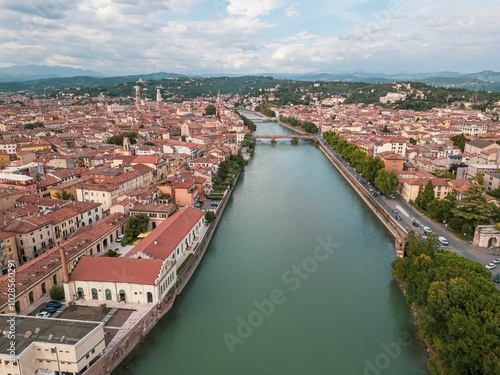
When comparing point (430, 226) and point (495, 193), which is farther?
point (495, 193)

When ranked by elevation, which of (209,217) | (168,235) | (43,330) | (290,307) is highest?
(168,235)

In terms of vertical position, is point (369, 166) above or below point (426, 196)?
above

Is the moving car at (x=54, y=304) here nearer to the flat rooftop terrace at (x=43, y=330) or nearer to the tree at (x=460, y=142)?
the flat rooftop terrace at (x=43, y=330)

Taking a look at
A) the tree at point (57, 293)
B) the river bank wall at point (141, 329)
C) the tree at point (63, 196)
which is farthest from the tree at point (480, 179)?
the tree at point (63, 196)

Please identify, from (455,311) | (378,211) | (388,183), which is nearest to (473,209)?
(378,211)

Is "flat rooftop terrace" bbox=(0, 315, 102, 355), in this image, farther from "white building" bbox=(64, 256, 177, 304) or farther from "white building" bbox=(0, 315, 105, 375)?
"white building" bbox=(64, 256, 177, 304)

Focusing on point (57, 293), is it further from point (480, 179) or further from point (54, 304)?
point (480, 179)
